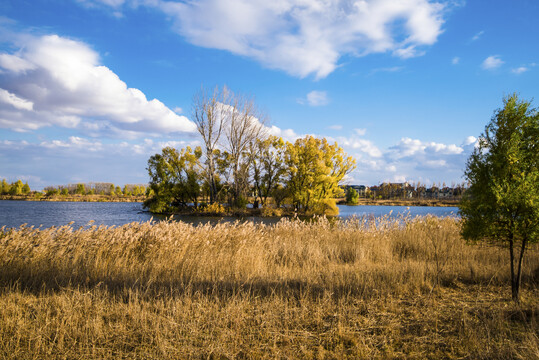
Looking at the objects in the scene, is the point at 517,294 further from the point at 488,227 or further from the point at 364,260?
the point at 364,260

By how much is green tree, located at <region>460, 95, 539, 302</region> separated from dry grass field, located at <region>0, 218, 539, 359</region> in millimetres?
1129

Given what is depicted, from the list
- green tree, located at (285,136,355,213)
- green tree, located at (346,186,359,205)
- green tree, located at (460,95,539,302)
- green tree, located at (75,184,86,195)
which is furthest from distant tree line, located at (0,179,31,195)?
green tree, located at (460,95,539,302)

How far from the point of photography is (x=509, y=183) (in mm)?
5102

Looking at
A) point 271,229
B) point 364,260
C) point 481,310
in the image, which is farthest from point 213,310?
point 271,229

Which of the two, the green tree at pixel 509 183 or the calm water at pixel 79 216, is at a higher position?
the green tree at pixel 509 183

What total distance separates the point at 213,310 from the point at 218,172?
3721cm

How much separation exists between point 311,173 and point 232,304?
34.4 metres

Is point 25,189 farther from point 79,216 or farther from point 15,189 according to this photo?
point 79,216

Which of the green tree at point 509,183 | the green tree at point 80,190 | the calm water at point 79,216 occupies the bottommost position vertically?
the calm water at point 79,216

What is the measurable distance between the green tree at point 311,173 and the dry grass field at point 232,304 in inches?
1192

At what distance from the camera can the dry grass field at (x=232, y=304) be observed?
3453 mm

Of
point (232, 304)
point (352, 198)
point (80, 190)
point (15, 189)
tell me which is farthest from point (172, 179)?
point (80, 190)

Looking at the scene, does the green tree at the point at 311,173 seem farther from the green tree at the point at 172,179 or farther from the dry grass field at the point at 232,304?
the dry grass field at the point at 232,304

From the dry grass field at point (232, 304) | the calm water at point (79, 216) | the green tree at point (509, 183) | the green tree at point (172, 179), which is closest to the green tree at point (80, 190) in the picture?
the calm water at point (79, 216)
